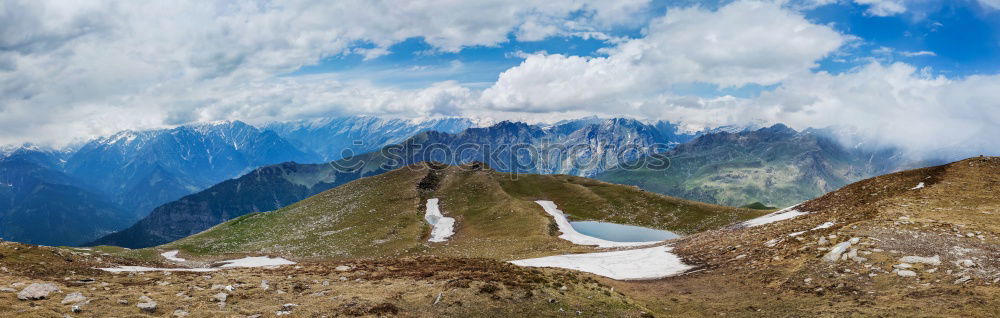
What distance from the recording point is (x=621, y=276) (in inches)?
1352

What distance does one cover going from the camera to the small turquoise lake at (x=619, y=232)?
7114 centimetres

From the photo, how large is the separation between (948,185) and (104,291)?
201 feet

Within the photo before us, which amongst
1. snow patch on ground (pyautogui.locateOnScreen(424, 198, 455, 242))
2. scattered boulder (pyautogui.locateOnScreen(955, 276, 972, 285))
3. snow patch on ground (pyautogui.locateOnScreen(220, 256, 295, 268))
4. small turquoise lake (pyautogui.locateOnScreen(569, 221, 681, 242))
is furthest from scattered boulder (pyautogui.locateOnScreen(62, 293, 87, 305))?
small turquoise lake (pyautogui.locateOnScreen(569, 221, 681, 242))

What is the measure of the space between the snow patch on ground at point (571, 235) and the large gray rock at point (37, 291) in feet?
155

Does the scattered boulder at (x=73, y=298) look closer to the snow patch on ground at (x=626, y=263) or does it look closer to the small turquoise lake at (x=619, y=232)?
the snow patch on ground at (x=626, y=263)

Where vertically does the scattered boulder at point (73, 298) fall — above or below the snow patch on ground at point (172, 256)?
above

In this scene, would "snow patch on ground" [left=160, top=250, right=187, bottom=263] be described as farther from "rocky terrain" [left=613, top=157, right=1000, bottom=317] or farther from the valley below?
"rocky terrain" [left=613, top=157, right=1000, bottom=317]

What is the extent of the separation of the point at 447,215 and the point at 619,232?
35.1 meters

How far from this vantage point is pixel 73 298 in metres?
17.6

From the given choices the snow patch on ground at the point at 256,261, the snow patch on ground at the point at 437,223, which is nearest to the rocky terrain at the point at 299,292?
the snow patch on ground at the point at 256,261

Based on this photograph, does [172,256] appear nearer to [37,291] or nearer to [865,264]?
[37,291]

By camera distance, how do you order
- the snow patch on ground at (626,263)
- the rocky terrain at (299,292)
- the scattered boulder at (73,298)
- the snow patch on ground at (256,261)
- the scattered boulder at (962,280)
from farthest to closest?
the snow patch on ground at (256,261) < the snow patch on ground at (626,263) < the scattered boulder at (962,280) < the rocky terrain at (299,292) < the scattered boulder at (73,298)

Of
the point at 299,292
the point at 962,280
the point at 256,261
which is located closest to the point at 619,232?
the point at 962,280

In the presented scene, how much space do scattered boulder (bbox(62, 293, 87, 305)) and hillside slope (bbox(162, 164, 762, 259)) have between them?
4086 centimetres
